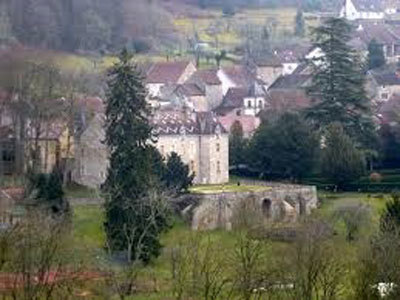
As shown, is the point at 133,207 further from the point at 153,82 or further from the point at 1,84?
the point at 153,82

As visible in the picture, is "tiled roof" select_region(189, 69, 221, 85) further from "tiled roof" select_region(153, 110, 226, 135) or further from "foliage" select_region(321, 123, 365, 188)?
"foliage" select_region(321, 123, 365, 188)

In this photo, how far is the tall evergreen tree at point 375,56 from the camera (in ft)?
264

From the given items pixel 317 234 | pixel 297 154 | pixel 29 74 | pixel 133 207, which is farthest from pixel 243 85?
pixel 317 234

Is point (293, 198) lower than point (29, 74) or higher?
lower

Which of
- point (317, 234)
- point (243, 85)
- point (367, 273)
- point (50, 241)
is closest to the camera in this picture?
point (367, 273)

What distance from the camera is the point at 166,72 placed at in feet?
245

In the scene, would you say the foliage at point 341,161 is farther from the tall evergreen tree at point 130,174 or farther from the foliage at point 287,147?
the tall evergreen tree at point 130,174

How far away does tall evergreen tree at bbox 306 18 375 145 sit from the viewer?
55531mm

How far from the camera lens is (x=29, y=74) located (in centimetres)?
4775

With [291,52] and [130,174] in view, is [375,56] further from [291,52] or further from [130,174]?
[130,174]

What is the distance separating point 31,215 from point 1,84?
291 inches

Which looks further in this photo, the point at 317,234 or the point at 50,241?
the point at 317,234

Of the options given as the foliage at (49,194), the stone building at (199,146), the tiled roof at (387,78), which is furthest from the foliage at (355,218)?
the tiled roof at (387,78)

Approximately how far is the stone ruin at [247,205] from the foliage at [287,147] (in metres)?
3.21
